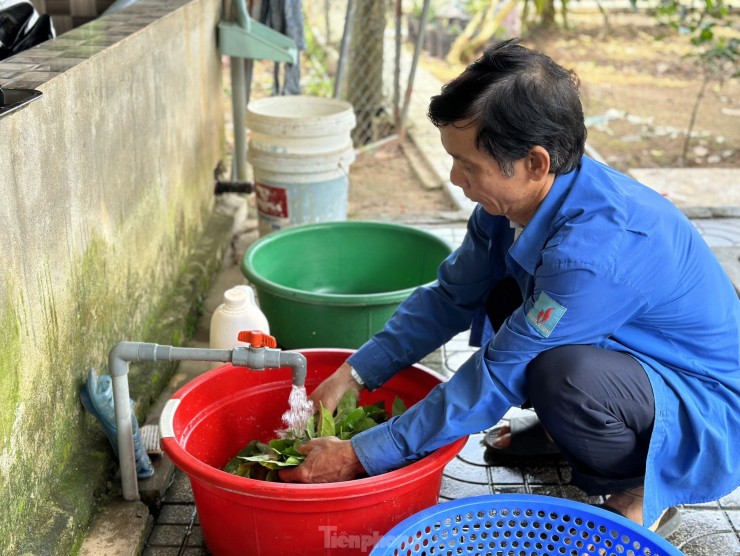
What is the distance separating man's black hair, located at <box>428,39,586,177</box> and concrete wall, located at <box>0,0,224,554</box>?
0.98m

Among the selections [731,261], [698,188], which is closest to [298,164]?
[731,261]

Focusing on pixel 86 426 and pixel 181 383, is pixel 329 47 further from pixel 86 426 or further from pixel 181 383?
pixel 86 426

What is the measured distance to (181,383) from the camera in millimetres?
3084

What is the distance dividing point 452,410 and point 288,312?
3.81 feet

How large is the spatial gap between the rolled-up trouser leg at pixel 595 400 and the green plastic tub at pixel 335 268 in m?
1.03

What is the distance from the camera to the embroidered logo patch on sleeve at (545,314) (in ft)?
6.38

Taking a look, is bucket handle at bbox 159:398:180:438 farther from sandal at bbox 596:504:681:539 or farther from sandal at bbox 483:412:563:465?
sandal at bbox 596:504:681:539

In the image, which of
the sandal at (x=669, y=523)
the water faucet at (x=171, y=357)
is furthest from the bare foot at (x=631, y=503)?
the water faucet at (x=171, y=357)

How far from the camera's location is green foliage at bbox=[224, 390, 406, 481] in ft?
7.34

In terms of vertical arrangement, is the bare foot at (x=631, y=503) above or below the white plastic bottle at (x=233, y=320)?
below

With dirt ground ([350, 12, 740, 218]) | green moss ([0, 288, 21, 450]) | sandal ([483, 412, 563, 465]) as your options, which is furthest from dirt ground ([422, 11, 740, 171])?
green moss ([0, 288, 21, 450])

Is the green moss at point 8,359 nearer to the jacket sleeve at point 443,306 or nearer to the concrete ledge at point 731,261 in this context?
the jacket sleeve at point 443,306

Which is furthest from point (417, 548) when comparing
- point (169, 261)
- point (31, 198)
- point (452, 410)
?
point (169, 261)

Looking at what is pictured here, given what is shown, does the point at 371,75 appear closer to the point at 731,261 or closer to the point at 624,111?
the point at 624,111
